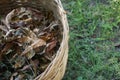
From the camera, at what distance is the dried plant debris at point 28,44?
5.97 ft

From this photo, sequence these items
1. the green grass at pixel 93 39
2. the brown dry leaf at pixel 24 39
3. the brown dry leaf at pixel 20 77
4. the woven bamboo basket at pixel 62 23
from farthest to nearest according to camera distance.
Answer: the green grass at pixel 93 39 → the brown dry leaf at pixel 24 39 → the brown dry leaf at pixel 20 77 → the woven bamboo basket at pixel 62 23

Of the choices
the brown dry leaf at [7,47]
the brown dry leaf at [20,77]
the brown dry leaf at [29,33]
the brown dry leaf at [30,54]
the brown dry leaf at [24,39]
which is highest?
the brown dry leaf at [29,33]

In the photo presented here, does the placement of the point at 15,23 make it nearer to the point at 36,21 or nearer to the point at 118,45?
the point at 36,21

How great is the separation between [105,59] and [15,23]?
0.62 metres

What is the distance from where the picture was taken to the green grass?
203cm

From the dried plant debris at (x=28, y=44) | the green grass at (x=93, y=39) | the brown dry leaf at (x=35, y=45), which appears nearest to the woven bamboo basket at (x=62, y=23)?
the dried plant debris at (x=28, y=44)

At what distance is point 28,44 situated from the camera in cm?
188

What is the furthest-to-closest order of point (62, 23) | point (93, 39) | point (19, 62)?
point (93, 39), point (19, 62), point (62, 23)

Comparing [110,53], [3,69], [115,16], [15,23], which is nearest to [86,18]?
[115,16]

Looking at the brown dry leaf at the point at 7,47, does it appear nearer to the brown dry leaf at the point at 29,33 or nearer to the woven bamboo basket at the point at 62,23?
the brown dry leaf at the point at 29,33

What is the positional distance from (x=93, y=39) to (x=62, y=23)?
53cm

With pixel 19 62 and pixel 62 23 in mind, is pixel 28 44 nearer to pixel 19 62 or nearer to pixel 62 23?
pixel 19 62

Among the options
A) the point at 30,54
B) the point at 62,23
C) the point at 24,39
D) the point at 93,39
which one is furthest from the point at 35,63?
the point at 93,39

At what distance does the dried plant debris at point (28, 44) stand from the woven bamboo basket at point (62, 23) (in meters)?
0.06
